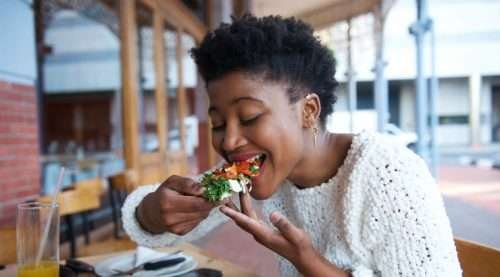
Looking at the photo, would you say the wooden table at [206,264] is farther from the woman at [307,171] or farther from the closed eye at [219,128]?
the closed eye at [219,128]

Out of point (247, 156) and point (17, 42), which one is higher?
point (17, 42)

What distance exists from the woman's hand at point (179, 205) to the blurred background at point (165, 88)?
1.37 ft

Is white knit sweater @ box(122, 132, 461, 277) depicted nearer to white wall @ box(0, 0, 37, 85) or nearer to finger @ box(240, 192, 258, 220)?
finger @ box(240, 192, 258, 220)

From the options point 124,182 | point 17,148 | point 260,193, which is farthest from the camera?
point 124,182

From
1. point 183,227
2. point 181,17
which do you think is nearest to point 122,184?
point 183,227

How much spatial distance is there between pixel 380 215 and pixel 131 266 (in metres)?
0.72

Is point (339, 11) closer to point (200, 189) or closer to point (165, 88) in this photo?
point (165, 88)

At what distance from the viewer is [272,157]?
100cm

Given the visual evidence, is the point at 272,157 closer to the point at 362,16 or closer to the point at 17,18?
the point at 17,18

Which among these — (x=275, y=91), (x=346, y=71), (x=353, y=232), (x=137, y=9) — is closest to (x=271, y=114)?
(x=275, y=91)

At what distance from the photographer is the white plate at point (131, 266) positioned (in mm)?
1236

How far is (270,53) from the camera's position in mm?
989

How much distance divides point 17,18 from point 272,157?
2.46 m

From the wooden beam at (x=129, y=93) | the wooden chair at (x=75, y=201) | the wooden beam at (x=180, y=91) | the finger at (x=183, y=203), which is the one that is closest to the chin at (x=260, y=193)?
the finger at (x=183, y=203)
